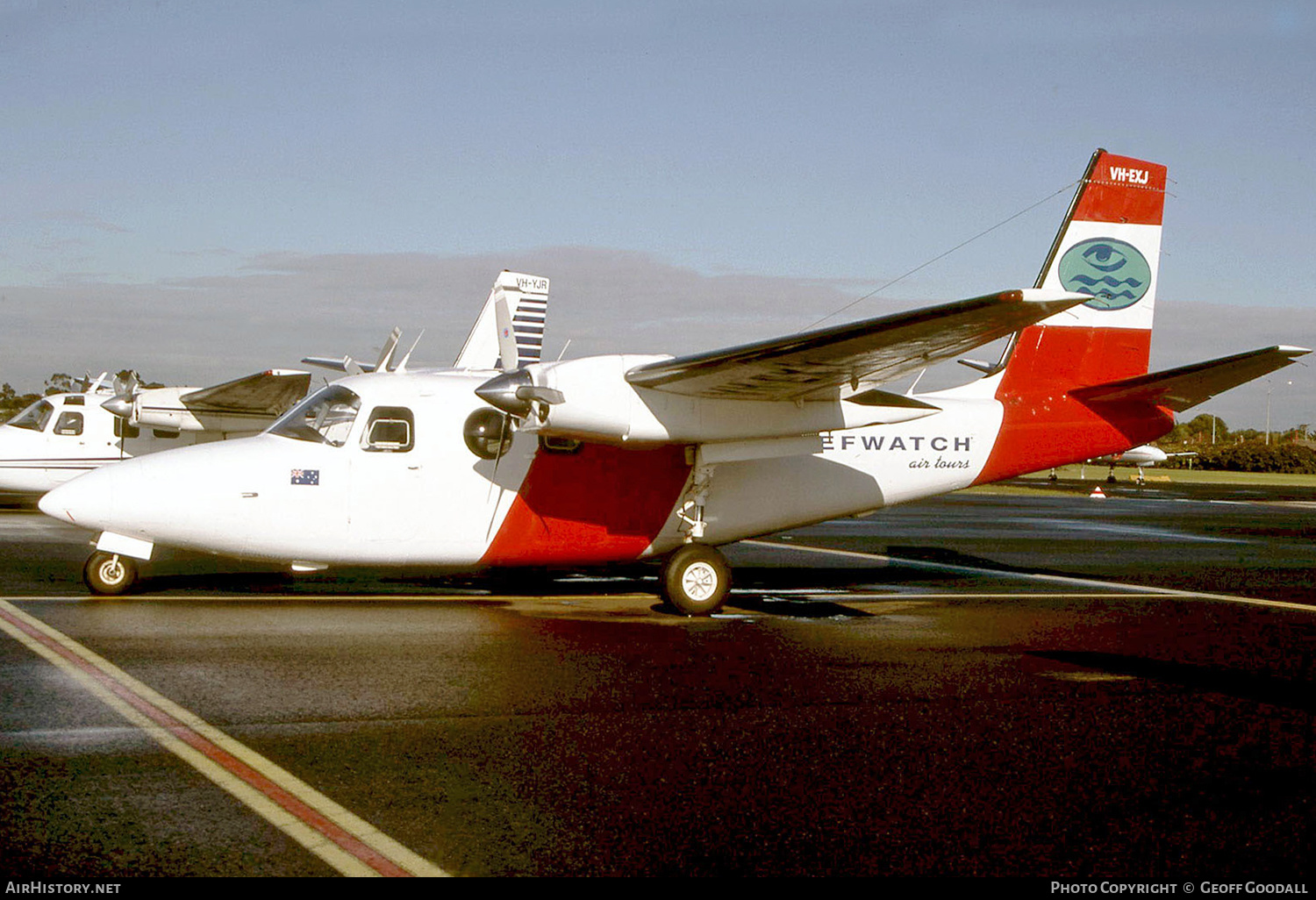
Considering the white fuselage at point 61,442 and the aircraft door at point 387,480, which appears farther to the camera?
the white fuselage at point 61,442

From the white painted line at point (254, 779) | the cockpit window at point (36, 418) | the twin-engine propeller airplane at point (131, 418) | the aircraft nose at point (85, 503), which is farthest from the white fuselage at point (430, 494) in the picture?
the cockpit window at point (36, 418)

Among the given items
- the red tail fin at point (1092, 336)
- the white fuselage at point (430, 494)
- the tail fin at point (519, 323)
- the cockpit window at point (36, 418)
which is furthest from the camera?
the tail fin at point (519, 323)

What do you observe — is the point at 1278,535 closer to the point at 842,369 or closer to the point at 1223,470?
the point at 842,369

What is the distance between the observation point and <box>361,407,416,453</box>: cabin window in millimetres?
11734

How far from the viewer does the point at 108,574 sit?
11.8m

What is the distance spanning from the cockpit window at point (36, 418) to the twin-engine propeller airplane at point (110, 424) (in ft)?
0.06

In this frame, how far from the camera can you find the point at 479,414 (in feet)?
39.7

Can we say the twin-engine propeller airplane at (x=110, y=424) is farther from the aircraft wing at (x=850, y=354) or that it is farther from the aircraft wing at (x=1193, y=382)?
the aircraft wing at (x=1193, y=382)

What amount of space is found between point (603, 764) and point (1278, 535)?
23.1 metres

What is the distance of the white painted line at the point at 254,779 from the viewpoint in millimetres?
4535

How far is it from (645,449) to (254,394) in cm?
1423

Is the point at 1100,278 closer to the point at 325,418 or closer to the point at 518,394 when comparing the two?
the point at 518,394

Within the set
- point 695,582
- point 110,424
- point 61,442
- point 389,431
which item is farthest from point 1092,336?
point 61,442

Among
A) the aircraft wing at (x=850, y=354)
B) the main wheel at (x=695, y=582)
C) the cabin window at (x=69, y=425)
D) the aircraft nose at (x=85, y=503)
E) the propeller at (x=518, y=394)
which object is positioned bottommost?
the main wheel at (x=695, y=582)
